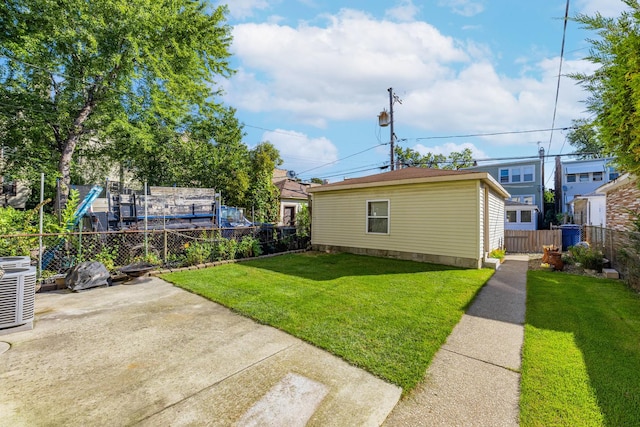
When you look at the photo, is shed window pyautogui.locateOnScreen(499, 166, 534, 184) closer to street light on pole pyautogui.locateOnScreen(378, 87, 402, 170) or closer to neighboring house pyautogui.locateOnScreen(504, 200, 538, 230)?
neighboring house pyautogui.locateOnScreen(504, 200, 538, 230)

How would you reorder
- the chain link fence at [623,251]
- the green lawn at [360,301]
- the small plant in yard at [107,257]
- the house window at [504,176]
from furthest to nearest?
the house window at [504,176] → the small plant in yard at [107,257] → the chain link fence at [623,251] → the green lawn at [360,301]

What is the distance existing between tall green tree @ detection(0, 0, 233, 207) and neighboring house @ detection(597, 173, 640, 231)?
626 inches

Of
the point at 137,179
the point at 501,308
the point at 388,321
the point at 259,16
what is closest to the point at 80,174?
the point at 137,179

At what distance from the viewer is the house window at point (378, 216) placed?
9.41 metres

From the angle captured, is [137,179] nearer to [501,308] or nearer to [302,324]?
[302,324]

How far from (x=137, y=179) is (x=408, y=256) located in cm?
1659

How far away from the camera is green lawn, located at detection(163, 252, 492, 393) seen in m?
3.00

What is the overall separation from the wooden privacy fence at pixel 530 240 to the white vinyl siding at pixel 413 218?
699 centimetres

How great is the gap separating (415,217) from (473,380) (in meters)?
6.54

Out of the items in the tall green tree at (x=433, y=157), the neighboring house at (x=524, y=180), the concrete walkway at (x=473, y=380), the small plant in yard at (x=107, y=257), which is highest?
the tall green tree at (x=433, y=157)

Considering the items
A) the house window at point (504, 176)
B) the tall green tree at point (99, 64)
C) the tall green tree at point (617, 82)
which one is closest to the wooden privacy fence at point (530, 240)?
the tall green tree at point (617, 82)

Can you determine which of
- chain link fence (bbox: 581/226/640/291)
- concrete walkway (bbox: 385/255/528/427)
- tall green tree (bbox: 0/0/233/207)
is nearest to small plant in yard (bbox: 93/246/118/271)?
tall green tree (bbox: 0/0/233/207)

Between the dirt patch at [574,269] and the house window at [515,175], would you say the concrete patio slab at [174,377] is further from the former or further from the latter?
the house window at [515,175]

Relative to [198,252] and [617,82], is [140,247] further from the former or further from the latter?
[617,82]
